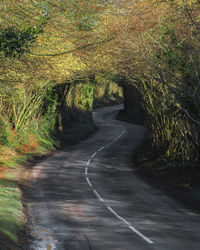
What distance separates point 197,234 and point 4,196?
8220 mm

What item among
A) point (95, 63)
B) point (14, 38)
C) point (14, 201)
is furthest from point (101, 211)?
point (95, 63)

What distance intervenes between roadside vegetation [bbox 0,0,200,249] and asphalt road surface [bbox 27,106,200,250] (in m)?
1.19

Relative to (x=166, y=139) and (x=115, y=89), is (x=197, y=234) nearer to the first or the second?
(x=166, y=139)

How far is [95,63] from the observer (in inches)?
1041

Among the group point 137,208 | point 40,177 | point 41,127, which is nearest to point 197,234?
point 137,208

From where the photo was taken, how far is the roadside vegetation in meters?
15.6

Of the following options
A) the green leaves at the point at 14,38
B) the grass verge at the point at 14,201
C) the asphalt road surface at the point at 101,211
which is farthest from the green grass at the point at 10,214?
the green leaves at the point at 14,38

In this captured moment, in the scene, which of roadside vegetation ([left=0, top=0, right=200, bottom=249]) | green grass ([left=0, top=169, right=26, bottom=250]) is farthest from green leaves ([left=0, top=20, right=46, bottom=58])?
green grass ([left=0, top=169, right=26, bottom=250])

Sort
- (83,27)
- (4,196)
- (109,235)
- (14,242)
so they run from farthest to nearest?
1. (83,27)
2. (4,196)
3. (109,235)
4. (14,242)

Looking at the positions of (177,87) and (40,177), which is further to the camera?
(40,177)

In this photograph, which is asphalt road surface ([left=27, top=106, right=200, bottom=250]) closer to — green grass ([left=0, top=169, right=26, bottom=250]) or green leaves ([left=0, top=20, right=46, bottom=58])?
green grass ([left=0, top=169, right=26, bottom=250])

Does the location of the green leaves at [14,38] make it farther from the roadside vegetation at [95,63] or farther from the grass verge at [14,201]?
the grass verge at [14,201]

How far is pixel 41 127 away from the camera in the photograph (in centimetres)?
3994

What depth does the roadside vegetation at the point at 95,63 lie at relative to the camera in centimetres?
1559
